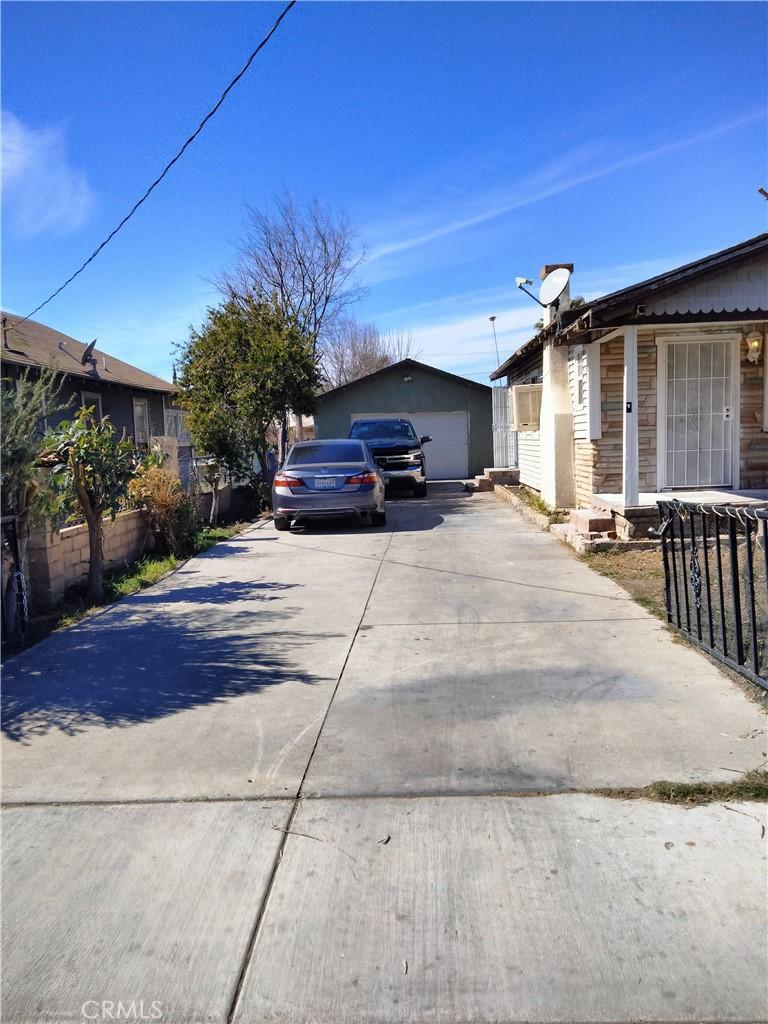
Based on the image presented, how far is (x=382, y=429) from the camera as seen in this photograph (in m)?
19.3

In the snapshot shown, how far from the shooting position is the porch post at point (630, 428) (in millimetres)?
9766

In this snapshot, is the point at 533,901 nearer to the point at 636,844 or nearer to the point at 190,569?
the point at 636,844

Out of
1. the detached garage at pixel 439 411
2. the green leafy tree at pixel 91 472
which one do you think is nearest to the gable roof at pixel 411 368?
the detached garage at pixel 439 411

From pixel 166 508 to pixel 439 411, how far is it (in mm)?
15947

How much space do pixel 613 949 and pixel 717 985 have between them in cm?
32

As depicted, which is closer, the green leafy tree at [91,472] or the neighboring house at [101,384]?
the green leafy tree at [91,472]

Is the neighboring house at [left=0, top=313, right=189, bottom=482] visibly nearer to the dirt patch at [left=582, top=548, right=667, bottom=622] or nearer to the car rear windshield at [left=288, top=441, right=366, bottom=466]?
the car rear windshield at [left=288, top=441, right=366, bottom=466]

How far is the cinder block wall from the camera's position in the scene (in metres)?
7.26

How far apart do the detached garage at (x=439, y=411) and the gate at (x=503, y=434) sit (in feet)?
11.0

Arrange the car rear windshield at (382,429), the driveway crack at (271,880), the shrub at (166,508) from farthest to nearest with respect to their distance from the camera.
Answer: the car rear windshield at (382,429) → the shrub at (166,508) → the driveway crack at (271,880)

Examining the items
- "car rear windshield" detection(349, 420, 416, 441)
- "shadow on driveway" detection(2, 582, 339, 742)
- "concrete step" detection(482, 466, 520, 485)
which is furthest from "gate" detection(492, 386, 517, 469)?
"shadow on driveway" detection(2, 582, 339, 742)

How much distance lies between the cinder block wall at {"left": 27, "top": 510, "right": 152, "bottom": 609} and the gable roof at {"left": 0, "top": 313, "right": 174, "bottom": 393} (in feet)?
18.7

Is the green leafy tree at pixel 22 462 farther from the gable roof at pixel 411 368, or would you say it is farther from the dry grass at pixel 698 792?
the gable roof at pixel 411 368

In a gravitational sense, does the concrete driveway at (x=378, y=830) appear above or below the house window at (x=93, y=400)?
below
